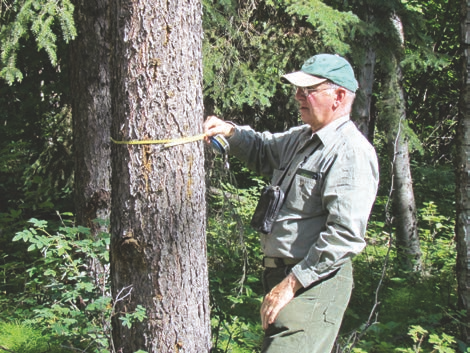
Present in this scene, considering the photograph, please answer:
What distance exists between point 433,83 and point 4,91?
11.7 metres

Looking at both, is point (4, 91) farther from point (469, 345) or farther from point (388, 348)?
point (469, 345)

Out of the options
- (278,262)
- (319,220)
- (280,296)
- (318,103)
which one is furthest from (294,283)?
(318,103)

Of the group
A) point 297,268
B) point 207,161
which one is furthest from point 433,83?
point 297,268

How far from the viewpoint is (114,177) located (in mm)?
2906

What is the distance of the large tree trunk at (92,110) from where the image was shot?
17.6 feet

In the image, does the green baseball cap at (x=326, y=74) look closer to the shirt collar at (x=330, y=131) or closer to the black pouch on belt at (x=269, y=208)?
the shirt collar at (x=330, y=131)

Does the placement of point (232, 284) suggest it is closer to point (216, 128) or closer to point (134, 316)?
point (216, 128)

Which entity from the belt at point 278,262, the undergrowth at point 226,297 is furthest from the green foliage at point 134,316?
the belt at point 278,262

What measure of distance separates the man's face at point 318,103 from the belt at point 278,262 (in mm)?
729

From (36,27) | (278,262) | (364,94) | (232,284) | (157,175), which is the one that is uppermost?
(36,27)

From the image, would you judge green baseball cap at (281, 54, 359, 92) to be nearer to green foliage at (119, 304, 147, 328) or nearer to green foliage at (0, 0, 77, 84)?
green foliage at (119, 304, 147, 328)

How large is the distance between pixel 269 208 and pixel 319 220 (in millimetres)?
274

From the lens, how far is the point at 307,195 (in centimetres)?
280

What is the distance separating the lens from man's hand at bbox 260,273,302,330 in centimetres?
271
